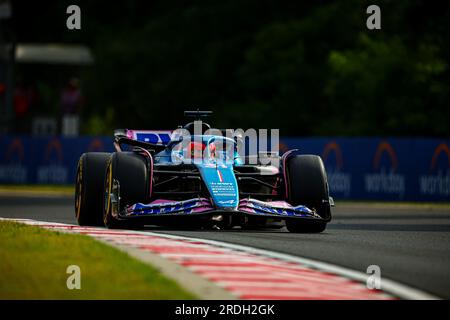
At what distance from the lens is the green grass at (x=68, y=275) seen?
9.32 meters

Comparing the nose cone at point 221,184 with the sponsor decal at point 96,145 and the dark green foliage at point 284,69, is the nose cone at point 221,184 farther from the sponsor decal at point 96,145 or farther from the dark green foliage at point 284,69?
the dark green foliage at point 284,69

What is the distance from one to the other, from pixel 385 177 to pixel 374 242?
16434mm

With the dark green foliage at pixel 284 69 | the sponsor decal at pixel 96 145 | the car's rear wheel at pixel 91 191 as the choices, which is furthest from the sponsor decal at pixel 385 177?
the car's rear wheel at pixel 91 191

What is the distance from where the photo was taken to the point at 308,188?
15938 mm

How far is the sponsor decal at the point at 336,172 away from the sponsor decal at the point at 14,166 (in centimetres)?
1253

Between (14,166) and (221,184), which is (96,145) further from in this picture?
(221,184)

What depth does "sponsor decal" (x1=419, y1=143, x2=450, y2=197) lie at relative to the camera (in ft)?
97.6

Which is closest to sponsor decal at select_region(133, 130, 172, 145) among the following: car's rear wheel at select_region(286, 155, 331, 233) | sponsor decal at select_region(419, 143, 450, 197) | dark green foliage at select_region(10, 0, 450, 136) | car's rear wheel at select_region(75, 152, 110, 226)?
car's rear wheel at select_region(75, 152, 110, 226)

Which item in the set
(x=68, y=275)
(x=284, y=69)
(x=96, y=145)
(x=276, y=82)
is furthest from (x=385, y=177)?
(x=276, y=82)
